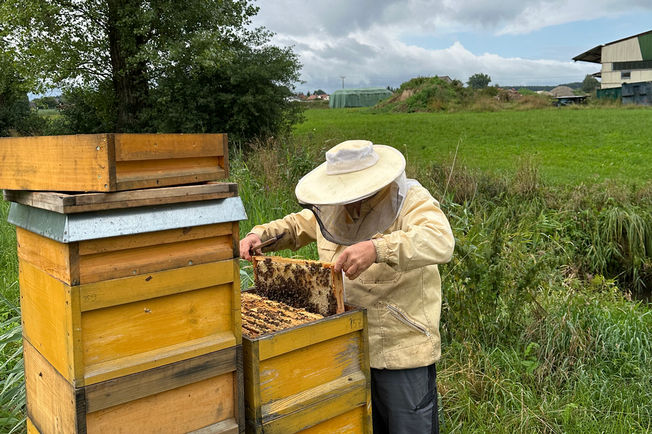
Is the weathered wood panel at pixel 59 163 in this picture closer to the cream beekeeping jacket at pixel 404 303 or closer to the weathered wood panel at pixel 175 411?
the weathered wood panel at pixel 175 411

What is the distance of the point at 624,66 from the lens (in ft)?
136


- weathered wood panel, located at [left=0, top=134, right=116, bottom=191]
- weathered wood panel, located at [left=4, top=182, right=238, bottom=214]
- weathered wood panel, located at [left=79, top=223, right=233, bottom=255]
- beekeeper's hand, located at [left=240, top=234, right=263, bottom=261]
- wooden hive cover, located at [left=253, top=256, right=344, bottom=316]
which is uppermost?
weathered wood panel, located at [left=0, top=134, right=116, bottom=191]

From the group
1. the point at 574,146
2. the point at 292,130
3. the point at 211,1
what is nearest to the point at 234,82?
the point at 292,130

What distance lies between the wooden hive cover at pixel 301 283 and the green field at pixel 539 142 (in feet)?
22.7

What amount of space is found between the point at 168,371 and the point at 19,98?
81.9 ft

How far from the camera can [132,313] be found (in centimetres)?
164

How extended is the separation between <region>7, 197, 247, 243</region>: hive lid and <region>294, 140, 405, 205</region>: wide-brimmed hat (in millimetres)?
579

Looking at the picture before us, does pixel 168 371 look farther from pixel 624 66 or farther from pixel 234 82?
pixel 624 66

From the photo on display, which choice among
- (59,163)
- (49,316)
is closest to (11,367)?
(49,316)

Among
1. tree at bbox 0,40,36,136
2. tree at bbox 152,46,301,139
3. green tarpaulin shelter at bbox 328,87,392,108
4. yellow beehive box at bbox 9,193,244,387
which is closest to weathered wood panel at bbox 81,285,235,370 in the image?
yellow beehive box at bbox 9,193,244,387

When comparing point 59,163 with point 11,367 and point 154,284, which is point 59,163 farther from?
point 11,367

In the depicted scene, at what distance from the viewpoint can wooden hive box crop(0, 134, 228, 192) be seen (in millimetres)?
1518

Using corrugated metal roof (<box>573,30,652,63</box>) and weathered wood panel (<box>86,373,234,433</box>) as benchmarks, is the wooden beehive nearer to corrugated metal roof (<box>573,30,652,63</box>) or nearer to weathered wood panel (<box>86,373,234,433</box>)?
weathered wood panel (<box>86,373,234,433</box>)

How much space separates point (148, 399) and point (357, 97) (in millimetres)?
65215
